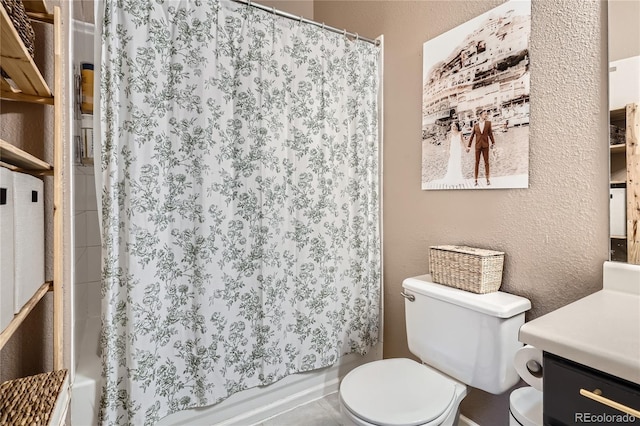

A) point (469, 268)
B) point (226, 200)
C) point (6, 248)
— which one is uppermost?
point (226, 200)

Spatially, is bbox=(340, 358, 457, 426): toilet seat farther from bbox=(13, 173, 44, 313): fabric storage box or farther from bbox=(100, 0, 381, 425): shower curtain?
bbox=(13, 173, 44, 313): fabric storage box

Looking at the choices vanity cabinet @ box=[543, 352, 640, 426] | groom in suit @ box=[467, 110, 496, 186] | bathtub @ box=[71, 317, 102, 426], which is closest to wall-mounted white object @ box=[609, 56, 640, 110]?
groom in suit @ box=[467, 110, 496, 186]

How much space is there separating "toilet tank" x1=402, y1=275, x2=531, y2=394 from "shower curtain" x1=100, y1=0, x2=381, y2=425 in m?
0.53

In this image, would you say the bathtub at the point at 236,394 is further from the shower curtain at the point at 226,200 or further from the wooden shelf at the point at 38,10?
the wooden shelf at the point at 38,10

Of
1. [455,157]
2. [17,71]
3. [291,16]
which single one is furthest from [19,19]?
[455,157]

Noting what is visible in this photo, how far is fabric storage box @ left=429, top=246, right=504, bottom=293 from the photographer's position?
124 centimetres

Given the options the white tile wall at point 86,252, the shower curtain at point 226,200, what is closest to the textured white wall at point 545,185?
the shower curtain at point 226,200

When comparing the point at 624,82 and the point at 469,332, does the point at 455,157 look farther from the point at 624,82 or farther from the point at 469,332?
the point at 469,332

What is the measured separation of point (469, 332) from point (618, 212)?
62 cm

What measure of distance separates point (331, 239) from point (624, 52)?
52.5 inches

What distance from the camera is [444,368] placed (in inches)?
51.4

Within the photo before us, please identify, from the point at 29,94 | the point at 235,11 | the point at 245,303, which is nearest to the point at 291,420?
the point at 245,303

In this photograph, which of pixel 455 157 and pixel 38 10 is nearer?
pixel 38 10

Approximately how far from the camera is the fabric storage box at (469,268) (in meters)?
1.24
